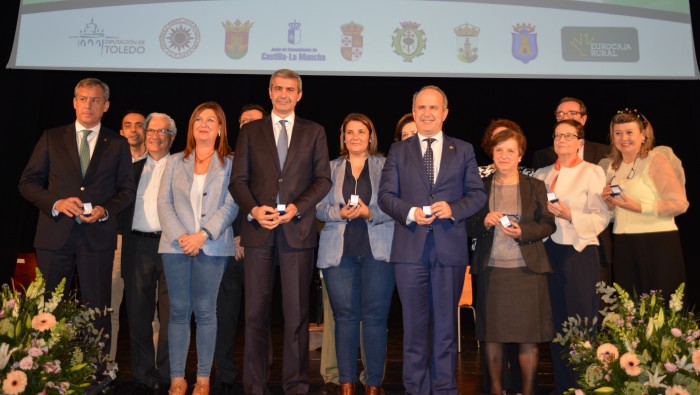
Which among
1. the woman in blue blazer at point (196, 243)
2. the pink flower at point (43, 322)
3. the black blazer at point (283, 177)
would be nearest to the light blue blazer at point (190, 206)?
the woman in blue blazer at point (196, 243)

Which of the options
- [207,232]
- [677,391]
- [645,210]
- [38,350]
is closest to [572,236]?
[645,210]

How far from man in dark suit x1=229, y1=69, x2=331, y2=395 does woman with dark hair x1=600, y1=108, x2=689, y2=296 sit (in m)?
1.65

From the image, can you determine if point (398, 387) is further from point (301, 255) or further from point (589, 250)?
point (589, 250)

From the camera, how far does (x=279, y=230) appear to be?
354cm

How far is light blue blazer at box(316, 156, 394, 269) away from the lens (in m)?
3.64

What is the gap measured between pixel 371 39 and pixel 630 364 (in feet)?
12.9

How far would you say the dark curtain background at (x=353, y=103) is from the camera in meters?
6.77

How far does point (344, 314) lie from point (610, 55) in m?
3.50

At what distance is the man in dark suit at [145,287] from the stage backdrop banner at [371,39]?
2.09 metres

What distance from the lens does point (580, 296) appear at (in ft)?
11.9

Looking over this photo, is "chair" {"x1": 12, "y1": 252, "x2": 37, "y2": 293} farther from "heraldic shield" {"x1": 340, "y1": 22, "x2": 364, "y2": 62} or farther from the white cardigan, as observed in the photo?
the white cardigan

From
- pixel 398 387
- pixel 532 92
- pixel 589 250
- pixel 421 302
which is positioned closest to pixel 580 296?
pixel 589 250

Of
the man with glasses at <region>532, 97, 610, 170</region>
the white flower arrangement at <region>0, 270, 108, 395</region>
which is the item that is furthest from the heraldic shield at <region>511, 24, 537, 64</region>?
the white flower arrangement at <region>0, 270, 108, 395</region>

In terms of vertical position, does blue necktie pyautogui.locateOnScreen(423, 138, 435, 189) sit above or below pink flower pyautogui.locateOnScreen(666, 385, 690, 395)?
above
